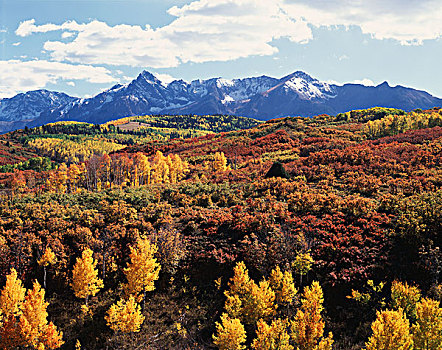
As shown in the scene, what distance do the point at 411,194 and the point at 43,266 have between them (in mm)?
42367

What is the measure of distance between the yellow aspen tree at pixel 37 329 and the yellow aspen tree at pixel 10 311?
73cm

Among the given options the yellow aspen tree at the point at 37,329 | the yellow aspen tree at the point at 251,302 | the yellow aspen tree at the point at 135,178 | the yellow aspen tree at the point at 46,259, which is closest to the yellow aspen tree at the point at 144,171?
the yellow aspen tree at the point at 135,178

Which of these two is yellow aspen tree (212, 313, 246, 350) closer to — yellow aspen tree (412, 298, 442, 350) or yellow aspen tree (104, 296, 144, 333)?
yellow aspen tree (104, 296, 144, 333)

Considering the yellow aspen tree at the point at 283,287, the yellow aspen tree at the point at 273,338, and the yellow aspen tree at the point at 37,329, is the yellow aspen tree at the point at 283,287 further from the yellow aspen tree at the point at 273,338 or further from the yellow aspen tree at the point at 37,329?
the yellow aspen tree at the point at 37,329

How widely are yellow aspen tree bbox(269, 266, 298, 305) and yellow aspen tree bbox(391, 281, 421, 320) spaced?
7015mm

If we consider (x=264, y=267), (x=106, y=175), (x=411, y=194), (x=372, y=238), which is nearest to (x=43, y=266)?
(x=264, y=267)

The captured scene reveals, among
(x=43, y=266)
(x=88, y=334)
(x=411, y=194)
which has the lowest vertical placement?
(x=88, y=334)

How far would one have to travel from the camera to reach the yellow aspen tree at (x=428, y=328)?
59.7ft

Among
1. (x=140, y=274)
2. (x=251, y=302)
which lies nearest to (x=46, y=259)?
(x=140, y=274)

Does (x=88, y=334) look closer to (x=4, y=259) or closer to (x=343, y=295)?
(x=4, y=259)

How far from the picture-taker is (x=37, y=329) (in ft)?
74.0

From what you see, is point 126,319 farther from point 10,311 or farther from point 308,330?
point 308,330

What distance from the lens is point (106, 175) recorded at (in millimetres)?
85938

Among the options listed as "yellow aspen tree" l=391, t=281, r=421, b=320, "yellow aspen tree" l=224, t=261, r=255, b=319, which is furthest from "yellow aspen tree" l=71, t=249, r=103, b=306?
"yellow aspen tree" l=391, t=281, r=421, b=320
